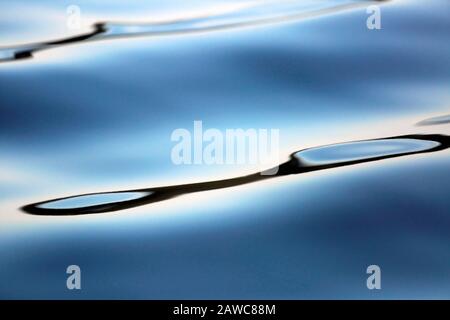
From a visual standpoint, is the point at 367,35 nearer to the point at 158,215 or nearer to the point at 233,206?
the point at 233,206

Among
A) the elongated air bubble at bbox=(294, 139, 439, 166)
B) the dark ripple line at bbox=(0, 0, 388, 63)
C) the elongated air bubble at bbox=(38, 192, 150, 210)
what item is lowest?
the elongated air bubble at bbox=(38, 192, 150, 210)

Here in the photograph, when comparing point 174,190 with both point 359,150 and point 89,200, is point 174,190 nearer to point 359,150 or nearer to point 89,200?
point 89,200

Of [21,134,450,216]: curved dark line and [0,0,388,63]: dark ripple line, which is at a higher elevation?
[0,0,388,63]: dark ripple line

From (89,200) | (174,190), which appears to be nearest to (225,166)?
(174,190)

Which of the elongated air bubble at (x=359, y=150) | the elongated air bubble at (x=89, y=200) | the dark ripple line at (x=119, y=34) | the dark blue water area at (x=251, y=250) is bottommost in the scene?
the dark blue water area at (x=251, y=250)

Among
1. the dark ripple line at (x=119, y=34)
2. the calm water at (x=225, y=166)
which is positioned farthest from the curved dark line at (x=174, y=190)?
the dark ripple line at (x=119, y=34)

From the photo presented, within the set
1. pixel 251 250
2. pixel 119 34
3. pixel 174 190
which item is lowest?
pixel 251 250

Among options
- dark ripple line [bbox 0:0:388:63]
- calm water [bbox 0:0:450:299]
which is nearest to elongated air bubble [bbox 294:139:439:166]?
calm water [bbox 0:0:450:299]

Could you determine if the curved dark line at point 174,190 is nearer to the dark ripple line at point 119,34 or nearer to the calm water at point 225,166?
the calm water at point 225,166

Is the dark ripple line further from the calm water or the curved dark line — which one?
the curved dark line
